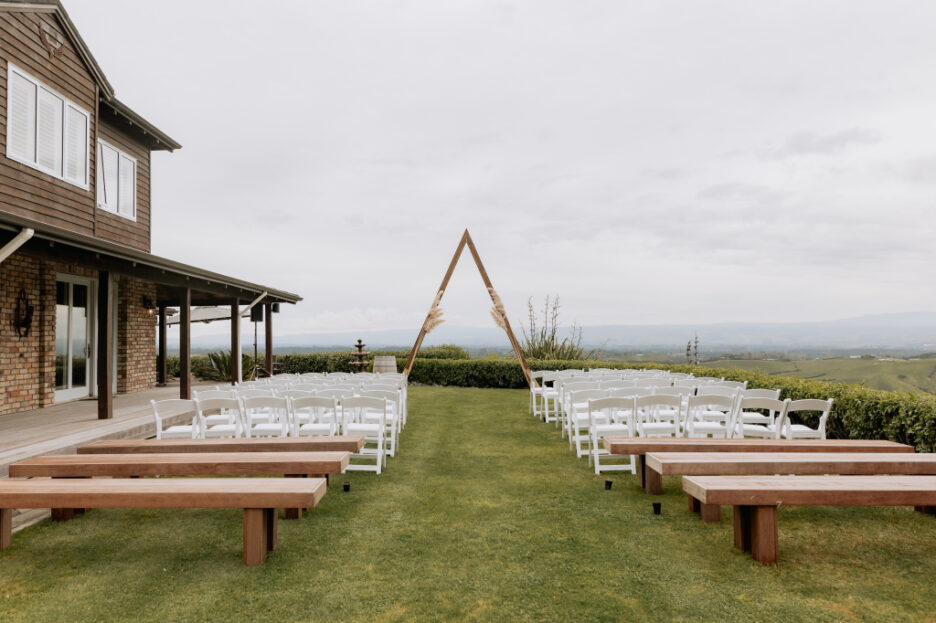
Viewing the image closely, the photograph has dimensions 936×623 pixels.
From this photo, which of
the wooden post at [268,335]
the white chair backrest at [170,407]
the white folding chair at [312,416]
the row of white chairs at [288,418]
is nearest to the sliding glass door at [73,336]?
the row of white chairs at [288,418]

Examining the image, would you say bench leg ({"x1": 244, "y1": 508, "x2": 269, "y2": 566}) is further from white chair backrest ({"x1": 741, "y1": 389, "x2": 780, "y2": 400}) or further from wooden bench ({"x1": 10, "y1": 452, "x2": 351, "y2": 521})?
white chair backrest ({"x1": 741, "y1": 389, "x2": 780, "y2": 400})

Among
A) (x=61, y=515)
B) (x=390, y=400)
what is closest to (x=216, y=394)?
(x=390, y=400)

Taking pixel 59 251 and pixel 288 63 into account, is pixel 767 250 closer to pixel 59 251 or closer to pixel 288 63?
pixel 288 63

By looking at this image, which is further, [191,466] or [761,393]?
[761,393]

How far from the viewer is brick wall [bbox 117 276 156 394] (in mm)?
12219

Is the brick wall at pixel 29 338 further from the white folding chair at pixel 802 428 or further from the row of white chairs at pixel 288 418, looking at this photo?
the white folding chair at pixel 802 428

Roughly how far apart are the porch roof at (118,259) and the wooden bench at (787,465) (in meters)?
6.86

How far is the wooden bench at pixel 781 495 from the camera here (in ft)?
11.4

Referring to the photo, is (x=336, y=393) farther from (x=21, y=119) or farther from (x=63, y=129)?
(x=63, y=129)

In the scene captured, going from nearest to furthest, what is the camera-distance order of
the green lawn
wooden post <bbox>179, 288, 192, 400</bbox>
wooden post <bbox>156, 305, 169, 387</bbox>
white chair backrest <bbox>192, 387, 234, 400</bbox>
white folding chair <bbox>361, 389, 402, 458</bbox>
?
1. the green lawn
2. white chair backrest <bbox>192, 387, 234, 400</bbox>
3. white folding chair <bbox>361, 389, 402, 458</bbox>
4. wooden post <bbox>179, 288, 192, 400</bbox>
5. wooden post <bbox>156, 305, 169, 387</bbox>

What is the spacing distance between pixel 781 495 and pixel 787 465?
0.87 meters

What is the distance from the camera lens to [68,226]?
380 inches

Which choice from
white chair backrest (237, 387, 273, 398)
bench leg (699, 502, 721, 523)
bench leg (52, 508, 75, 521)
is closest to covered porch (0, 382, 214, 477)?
bench leg (52, 508, 75, 521)

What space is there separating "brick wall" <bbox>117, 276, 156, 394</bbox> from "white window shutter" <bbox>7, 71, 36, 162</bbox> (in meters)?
3.74
